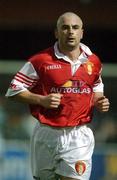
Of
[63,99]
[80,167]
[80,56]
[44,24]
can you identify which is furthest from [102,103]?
[44,24]

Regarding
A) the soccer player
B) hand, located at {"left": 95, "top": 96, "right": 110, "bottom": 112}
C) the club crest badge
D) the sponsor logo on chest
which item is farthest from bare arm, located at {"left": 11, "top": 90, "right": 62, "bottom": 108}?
the club crest badge

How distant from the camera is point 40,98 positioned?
684 centimetres

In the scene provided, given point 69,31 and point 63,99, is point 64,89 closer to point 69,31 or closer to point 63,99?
point 63,99

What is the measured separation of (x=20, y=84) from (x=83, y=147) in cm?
67

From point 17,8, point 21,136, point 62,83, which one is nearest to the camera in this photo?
point 62,83

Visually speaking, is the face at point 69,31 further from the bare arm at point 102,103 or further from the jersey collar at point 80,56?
the bare arm at point 102,103

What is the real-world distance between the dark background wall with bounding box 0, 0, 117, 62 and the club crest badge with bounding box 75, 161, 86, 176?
9.87 m

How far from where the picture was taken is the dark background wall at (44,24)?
662 inches

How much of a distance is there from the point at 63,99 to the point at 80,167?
1.72 feet

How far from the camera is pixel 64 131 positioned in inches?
275

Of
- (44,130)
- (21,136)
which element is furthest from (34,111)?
(21,136)

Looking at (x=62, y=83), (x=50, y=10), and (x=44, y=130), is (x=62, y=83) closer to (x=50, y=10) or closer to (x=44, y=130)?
(x=44, y=130)

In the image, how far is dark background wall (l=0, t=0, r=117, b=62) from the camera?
16812mm

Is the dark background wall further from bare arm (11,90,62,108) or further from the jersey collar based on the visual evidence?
bare arm (11,90,62,108)
